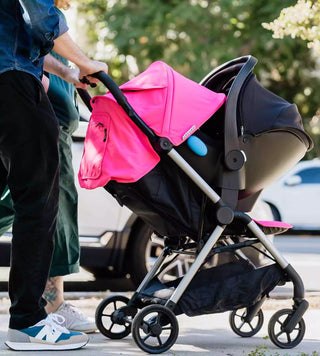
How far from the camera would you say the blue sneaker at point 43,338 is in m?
4.20

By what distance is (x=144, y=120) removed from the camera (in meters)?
4.27

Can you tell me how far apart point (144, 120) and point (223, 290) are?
2.85 ft

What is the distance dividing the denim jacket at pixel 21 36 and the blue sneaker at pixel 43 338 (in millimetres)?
1116

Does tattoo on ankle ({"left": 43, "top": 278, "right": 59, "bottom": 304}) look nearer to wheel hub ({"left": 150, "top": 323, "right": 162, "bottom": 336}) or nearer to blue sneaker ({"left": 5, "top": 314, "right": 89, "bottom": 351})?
blue sneaker ({"left": 5, "top": 314, "right": 89, "bottom": 351})

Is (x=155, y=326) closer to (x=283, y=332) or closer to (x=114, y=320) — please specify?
(x=114, y=320)

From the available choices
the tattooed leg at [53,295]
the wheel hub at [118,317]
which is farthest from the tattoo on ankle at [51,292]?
the wheel hub at [118,317]

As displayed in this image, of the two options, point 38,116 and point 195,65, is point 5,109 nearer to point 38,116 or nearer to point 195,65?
point 38,116

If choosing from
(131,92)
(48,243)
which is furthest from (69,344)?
(131,92)

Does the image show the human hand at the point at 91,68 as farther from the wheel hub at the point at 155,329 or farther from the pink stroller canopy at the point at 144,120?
the wheel hub at the point at 155,329

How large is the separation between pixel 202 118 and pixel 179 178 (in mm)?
298

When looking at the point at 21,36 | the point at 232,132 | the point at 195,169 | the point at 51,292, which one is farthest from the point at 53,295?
the point at 21,36

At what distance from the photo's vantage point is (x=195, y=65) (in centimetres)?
1964

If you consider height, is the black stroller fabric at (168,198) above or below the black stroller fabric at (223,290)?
above

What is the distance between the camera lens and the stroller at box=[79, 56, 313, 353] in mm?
4242
